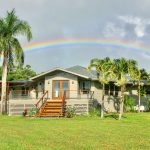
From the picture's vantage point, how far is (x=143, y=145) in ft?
49.5

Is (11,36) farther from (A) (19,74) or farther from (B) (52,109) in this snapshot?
(A) (19,74)

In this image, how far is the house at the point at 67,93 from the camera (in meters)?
39.2

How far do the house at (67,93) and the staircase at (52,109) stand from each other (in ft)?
0.67

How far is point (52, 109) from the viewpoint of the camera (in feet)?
121

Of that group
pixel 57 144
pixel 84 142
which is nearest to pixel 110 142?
pixel 84 142

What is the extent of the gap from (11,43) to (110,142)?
89.6ft

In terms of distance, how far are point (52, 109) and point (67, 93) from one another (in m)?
5.05

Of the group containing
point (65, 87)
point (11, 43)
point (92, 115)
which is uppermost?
point (11, 43)

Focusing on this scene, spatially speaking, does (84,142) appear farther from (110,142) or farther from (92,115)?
(92,115)

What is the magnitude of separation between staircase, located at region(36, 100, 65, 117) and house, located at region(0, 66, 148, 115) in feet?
0.67

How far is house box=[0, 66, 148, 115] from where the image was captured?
39219 millimetres

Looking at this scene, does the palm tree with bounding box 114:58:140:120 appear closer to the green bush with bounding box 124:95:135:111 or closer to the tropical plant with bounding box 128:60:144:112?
the tropical plant with bounding box 128:60:144:112

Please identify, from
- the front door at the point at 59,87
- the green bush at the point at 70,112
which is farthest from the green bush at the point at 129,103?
the green bush at the point at 70,112

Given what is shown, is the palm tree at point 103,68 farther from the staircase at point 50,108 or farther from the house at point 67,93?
the staircase at point 50,108
